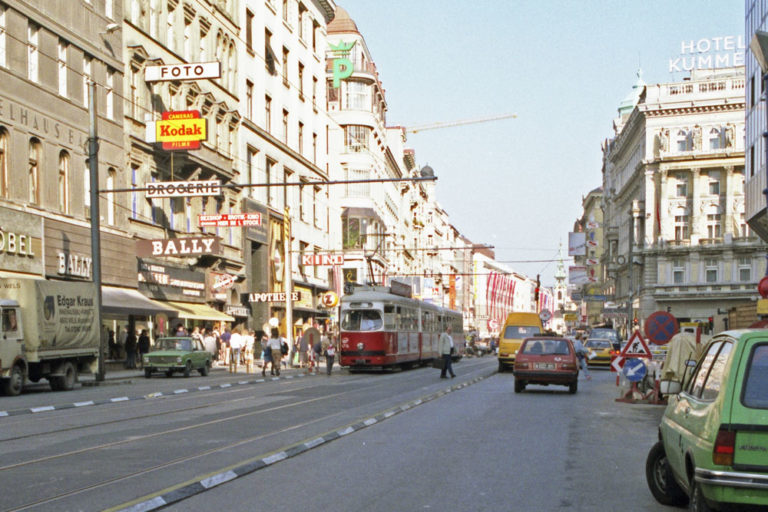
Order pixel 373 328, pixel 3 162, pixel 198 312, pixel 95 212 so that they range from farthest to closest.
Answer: pixel 198 312
pixel 373 328
pixel 3 162
pixel 95 212

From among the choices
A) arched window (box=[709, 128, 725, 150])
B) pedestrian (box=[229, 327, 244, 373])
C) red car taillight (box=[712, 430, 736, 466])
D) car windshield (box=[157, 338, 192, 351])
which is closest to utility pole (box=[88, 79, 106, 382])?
car windshield (box=[157, 338, 192, 351])

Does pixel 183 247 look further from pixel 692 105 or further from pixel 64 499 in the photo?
pixel 692 105

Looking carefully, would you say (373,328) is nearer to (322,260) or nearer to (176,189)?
(176,189)

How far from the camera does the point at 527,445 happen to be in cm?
1311

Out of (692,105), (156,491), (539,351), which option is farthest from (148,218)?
(692,105)

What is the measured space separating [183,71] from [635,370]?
23473 millimetres

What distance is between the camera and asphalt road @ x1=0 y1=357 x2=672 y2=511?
877 cm

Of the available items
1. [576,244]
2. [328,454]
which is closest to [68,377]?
[328,454]

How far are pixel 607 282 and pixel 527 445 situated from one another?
4267 inches

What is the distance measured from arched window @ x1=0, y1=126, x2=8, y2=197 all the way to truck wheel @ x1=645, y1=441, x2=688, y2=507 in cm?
2576

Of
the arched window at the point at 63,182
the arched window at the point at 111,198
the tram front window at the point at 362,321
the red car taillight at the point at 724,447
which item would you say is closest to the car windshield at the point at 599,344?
the tram front window at the point at 362,321

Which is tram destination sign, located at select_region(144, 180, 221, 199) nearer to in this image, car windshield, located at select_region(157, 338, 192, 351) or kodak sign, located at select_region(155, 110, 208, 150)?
car windshield, located at select_region(157, 338, 192, 351)

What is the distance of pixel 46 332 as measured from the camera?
2548cm

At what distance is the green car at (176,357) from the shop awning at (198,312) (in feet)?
15.9
